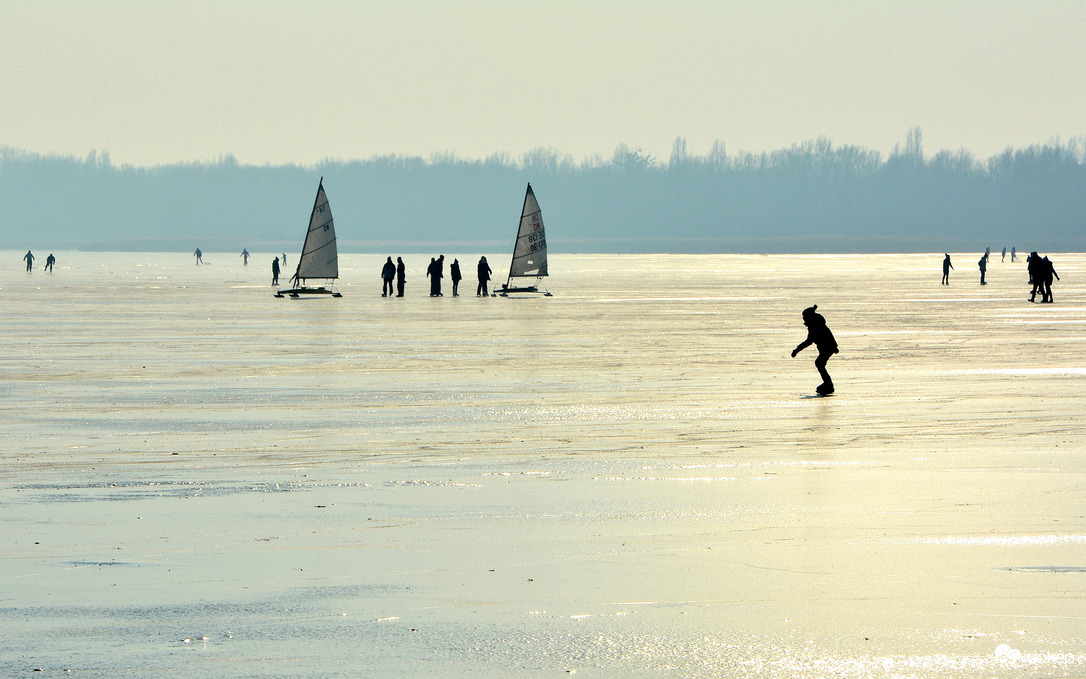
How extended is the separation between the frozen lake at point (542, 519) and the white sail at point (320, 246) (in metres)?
32.3

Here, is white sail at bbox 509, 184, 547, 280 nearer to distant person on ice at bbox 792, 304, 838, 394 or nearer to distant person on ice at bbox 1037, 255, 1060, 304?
distant person on ice at bbox 1037, 255, 1060, 304

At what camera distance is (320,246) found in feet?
180

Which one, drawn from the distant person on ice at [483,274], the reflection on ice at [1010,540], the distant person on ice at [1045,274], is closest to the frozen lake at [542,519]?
the reflection on ice at [1010,540]

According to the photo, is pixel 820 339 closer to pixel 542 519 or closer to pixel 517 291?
pixel 542 519

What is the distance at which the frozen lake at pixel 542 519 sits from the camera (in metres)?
6.36

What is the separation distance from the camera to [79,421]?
1488cm

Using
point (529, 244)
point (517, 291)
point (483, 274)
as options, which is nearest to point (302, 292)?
point (483, 274)

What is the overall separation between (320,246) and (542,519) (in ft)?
153

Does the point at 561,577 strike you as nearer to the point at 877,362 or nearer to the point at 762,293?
the point at 877,362

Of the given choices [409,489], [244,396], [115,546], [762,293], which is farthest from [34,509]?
[762,293]

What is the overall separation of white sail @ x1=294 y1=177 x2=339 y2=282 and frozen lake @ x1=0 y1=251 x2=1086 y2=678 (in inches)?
1271

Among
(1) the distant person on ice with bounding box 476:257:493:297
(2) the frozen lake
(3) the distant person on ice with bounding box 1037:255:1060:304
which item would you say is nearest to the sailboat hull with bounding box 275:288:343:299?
(1) the distant person on ice with bounding box 476:257:493:297

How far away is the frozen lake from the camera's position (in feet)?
20.9

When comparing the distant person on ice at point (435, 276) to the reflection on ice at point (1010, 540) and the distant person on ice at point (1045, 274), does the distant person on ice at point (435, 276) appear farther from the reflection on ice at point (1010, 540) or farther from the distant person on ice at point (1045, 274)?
the reflection on ice at point (1010, 540)
